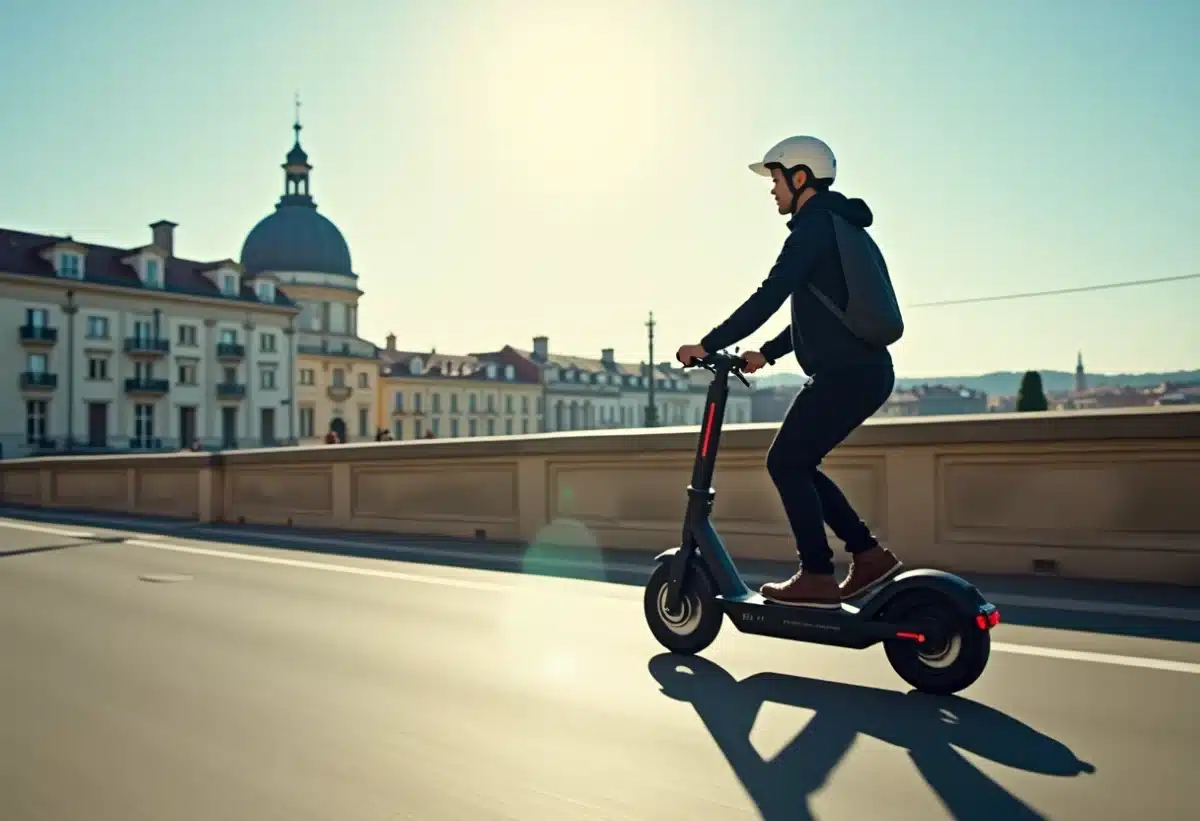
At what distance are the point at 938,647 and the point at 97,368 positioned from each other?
243 feet

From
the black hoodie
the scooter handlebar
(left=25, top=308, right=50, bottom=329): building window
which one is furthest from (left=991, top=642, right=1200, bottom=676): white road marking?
(left=25, top=308, right=50, bottom=329): building window

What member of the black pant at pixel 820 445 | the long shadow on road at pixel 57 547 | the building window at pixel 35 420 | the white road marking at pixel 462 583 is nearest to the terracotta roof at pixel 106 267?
the building window at pixel 35 420

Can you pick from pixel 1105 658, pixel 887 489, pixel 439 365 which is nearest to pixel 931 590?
pixel 1105 658

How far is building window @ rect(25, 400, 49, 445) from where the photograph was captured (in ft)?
214

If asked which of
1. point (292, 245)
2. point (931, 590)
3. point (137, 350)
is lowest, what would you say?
point (931, 590)

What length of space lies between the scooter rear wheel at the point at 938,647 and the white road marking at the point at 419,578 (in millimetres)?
883

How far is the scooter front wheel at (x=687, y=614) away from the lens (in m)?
4.52

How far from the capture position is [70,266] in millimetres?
67938

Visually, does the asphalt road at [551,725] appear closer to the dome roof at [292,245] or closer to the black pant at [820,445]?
the black pant at [820,445]

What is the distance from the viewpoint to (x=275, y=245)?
310 ft

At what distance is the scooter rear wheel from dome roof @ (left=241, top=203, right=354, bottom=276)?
312 feet

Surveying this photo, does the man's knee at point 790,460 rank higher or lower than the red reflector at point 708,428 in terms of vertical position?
lower

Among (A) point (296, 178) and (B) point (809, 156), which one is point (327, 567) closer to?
(B) point (809, 156)

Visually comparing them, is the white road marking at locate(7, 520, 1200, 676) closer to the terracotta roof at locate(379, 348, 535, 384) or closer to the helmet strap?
the helmet strap
